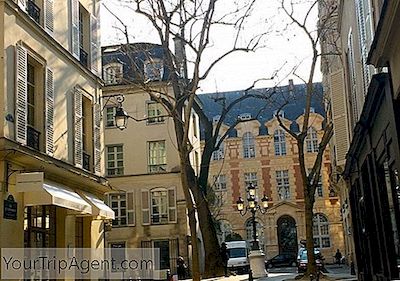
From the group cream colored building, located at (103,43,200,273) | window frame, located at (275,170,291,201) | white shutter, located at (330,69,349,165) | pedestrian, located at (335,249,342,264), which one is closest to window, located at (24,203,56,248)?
white shutter, located at (330,69,349,165)

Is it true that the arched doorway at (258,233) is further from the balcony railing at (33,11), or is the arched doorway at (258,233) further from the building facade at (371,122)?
the balcony railing at (33,11)

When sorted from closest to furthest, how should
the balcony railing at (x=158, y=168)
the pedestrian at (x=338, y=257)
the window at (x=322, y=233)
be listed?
the balcony railing at (x=158, y=168) → the pedestrian at (x=338, y=257) → the window at (x=322, y=233)

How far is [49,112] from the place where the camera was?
15.9 meters

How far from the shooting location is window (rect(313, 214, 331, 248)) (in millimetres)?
54656

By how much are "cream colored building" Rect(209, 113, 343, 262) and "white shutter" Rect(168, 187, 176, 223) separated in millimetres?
16818

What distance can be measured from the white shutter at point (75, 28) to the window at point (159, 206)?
20210mm

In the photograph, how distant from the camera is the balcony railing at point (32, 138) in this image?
1479cm

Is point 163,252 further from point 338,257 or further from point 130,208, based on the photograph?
point 338,257

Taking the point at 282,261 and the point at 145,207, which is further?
the point at 282,261

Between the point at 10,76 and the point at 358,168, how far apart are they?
924cm

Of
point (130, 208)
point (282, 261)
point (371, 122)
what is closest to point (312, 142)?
point (282, 261)

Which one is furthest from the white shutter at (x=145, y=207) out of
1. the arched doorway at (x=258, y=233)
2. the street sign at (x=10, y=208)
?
the street sign at (x=10, y=208)

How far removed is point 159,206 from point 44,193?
2419cm

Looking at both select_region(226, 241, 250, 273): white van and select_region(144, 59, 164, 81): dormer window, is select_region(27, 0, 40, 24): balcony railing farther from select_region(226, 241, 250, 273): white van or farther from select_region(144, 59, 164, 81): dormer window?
select_region(226, 241, 250, 273): white van
